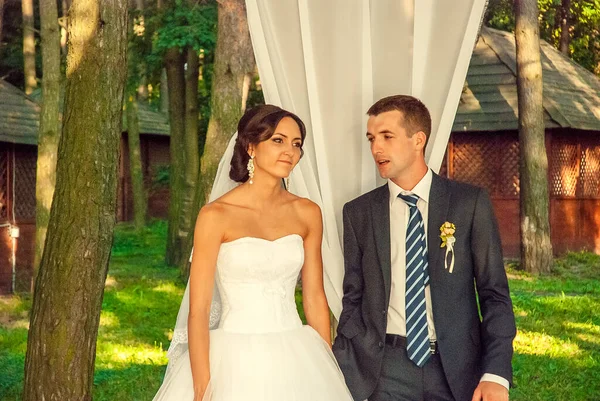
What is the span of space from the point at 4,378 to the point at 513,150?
48.5 feet

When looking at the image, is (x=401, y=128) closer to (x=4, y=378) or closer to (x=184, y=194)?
(x=4, y=378)

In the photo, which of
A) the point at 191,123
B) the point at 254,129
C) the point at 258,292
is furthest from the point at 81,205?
the point at 191,123

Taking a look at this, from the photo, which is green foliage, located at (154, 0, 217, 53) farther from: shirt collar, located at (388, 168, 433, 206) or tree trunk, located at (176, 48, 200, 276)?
shirt collar, located at (388, 168, 433, 206)

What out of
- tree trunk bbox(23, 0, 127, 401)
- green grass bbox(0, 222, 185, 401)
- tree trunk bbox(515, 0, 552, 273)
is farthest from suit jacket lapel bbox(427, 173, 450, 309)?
tree trunk bbox(515, 0, 552, 273)

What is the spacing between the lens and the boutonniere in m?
4.04

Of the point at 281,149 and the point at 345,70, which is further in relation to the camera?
the point at 345,70

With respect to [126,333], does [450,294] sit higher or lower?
higher

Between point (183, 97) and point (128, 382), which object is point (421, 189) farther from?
point (183, 97)

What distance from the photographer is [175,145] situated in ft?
64.0

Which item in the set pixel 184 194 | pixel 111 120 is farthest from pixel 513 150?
pixel 111 120

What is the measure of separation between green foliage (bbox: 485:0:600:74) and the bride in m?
25.1

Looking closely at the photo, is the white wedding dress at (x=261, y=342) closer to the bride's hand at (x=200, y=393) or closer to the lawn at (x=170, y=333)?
the bride's hand at (x=200, y=393)

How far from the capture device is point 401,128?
4.10 meters

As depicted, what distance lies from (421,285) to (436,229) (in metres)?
0.25
